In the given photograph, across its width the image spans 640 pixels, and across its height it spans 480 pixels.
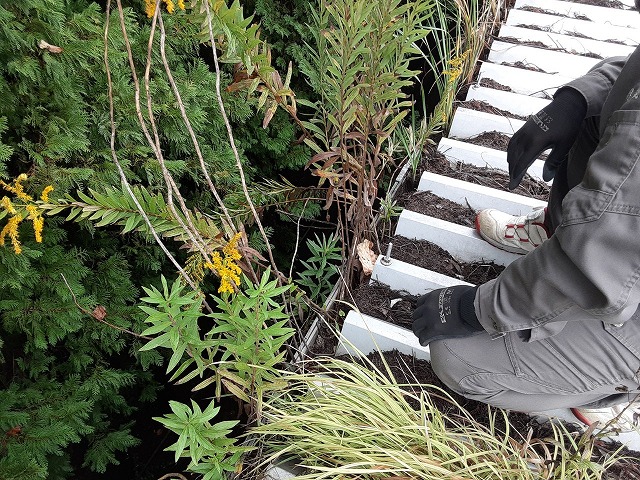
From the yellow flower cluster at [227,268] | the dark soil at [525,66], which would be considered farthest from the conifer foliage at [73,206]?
the dark soil at [525,66]

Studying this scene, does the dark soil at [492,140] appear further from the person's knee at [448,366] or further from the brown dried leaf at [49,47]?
the brown dried leaf at [49,47]

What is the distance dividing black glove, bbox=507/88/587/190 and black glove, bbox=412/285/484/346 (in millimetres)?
686

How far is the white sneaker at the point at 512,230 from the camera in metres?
2.07

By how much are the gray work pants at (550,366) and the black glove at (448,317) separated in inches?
2.1

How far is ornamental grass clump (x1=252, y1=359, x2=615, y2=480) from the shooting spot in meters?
1.43

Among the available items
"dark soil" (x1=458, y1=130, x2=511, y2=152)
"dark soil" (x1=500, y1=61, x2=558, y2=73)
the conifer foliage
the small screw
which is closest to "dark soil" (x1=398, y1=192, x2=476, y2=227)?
the small screw

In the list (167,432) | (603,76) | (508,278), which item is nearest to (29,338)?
Answer: (167,432)

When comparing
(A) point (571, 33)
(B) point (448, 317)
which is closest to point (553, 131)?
(B) point (448, 317)

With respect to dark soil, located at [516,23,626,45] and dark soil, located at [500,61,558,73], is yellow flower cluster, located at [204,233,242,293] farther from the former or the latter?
dark soil, located at [516,23,626,45]

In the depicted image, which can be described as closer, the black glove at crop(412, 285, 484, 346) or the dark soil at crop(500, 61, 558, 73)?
the black glove at crop(412, 285, 484, 346)

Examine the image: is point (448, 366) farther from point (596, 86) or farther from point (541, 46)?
point (541, 46)

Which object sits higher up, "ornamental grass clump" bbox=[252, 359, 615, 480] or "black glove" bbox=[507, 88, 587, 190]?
"black glove" bbox=[507, 88, 587, 190]

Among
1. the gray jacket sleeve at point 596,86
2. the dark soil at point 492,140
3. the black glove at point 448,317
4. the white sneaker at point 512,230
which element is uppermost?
the gray jacket sleeve at point 596,86

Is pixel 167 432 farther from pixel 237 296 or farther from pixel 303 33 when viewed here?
pixel 303 33
